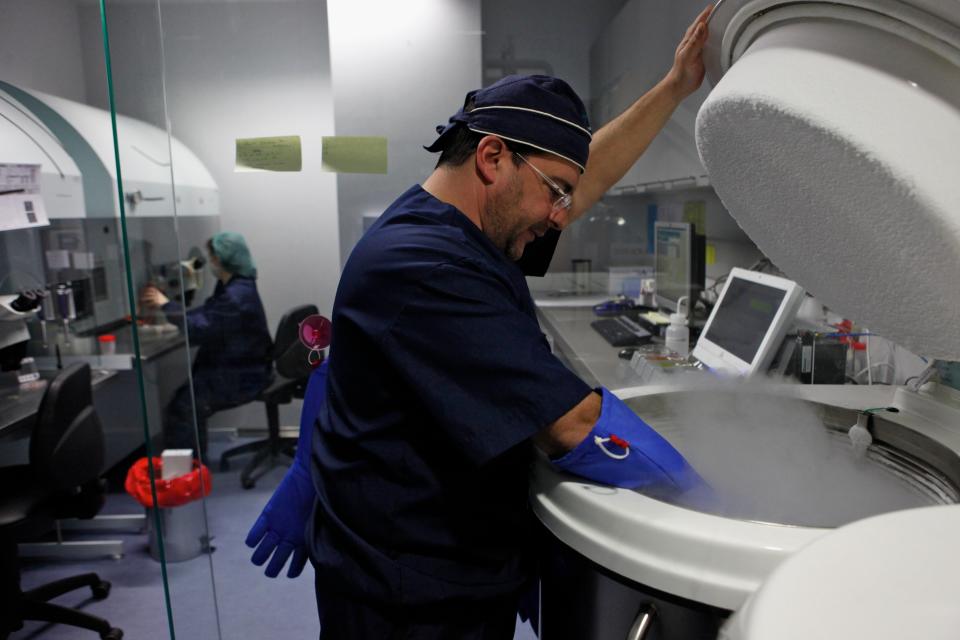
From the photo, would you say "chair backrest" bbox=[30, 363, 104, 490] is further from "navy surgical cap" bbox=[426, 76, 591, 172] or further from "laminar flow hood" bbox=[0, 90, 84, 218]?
"navy surgical cap" bbox=[426, 76, 591, 172]

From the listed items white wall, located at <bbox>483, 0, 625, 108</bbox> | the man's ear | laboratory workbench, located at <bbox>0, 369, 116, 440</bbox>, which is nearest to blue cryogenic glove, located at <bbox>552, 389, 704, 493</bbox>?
the man's ear

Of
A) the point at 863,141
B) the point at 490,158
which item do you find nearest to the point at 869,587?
the point at 863,141

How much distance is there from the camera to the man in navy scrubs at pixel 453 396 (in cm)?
82

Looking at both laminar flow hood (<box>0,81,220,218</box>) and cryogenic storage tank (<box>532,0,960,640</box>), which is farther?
laminar flow hood (<box>0,81,220,218</box>)

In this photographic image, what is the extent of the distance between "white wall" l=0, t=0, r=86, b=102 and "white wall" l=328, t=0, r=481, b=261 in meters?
2.72

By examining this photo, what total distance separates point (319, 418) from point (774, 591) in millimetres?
866

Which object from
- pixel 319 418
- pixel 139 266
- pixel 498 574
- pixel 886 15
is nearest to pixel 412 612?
pixel 498 574

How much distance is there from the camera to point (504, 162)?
102 centimetres

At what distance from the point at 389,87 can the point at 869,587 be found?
66.1 inches

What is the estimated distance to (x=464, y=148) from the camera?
3.39 ft

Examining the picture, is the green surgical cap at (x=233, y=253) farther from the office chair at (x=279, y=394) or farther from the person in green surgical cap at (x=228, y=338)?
the office chair at (x=279, y=394)

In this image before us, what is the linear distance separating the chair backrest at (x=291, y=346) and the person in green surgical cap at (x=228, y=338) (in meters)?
0.05

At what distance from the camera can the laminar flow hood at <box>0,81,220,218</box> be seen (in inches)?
65.1

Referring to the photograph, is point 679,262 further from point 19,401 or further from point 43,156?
point 43,156
